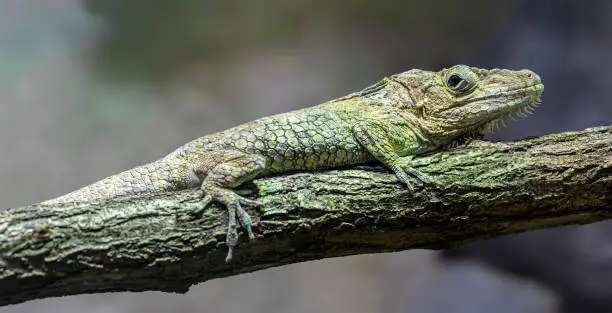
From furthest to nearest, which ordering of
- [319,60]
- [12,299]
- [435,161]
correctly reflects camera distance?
[319,60], [435,161], [12,299]

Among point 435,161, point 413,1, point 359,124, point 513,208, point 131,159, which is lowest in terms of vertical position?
point 513,208

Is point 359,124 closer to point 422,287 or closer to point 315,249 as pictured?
point 315,249

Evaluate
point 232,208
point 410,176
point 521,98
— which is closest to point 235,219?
point 232,208

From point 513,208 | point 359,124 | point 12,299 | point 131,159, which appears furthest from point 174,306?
point 513,208

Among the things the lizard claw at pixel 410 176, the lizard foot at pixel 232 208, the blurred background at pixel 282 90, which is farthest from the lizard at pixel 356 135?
the blurred background at pixel 282 90

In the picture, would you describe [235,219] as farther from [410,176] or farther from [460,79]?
[460,79]
